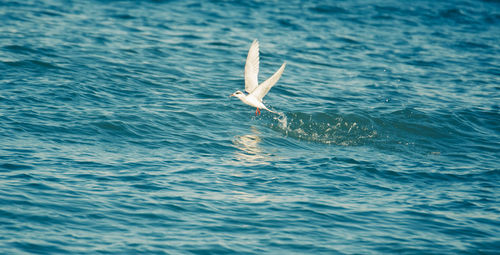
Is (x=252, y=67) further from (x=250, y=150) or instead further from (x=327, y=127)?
(x=327, y=127)

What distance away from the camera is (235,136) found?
49.0 ft

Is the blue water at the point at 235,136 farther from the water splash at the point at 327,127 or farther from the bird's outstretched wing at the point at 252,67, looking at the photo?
the bird's outstretched wing at the point at 252,67

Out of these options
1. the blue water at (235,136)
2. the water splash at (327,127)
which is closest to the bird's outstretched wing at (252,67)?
the blue water at (235,136)

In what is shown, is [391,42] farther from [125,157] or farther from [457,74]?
[125,157]

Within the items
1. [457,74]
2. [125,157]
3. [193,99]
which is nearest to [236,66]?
[193,99]

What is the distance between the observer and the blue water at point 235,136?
9891 mm

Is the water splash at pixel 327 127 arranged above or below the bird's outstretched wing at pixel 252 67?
below

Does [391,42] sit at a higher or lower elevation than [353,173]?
higher

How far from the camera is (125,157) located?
12797 mm

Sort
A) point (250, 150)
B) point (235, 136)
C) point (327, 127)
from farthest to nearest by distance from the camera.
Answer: point (327, 127) → point (235, 136) → point (250, 150)

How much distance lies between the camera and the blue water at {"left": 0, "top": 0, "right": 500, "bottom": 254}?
9.89 m

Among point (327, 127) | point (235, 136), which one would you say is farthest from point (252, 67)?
point (327, 127)

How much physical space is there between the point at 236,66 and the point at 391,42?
830 cm

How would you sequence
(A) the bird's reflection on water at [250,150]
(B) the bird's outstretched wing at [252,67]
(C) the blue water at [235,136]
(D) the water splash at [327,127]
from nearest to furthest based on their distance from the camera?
(C) the blue water at [235,136] < (A) the bird's reflection on water at [250,150] < (B) the bird's outstretched wing at [252,67] < (D) the water splash at [327,127]
